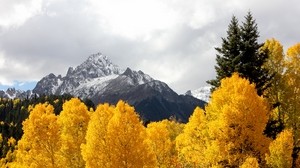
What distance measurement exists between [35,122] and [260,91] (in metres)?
24.0

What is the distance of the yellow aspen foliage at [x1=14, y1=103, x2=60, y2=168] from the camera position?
4269 cm

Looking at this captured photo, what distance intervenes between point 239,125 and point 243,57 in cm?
937

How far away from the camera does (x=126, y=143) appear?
35125 mm

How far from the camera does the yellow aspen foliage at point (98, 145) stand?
35.3m

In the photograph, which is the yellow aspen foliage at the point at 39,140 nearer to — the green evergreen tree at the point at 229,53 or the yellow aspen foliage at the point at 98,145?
the yellow aspen foliage at the point at 98,145

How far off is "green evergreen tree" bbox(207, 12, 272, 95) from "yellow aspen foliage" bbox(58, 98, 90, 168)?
16285 millimetres

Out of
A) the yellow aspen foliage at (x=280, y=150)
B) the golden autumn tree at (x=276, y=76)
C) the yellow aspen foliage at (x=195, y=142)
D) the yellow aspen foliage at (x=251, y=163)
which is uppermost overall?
the golden autumn tree at (x=276, y=76)

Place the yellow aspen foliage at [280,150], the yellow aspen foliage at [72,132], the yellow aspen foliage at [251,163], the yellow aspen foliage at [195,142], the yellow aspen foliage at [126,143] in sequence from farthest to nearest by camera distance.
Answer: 1. the yellow aspen foliage at [195,142]
2. the yellow aspen foliage at [72,132]
3. the yellow aspen foliage at [280,150]
4. the yellow aspen foliage at [126,143]
5. the yellow aspen foliage at [251,163]

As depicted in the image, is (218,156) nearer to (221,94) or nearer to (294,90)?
(221,94)

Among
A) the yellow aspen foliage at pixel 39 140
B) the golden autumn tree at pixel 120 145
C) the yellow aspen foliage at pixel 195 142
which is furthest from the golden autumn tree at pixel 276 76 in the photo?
the yellow aspen foliage at pixel 39 140

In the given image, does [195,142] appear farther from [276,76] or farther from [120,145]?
[120,145]

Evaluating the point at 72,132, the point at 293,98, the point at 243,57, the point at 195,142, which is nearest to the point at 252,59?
the point at 243,57

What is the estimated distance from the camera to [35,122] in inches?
1694

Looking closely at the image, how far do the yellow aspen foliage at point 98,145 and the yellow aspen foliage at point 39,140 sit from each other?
7.43 meters
